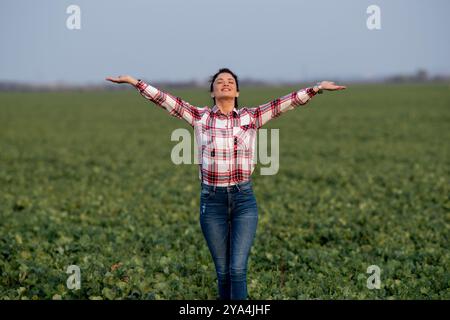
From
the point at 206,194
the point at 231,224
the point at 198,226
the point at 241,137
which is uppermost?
the point at 241,137

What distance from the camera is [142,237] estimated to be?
9.07 meters

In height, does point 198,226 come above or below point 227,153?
below

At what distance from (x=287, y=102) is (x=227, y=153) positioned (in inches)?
27.1

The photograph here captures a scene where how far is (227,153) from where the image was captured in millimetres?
4488

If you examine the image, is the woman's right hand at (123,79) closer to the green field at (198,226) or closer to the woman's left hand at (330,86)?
the woman's left hand at (330,86)

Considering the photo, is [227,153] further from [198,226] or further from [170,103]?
[198,226]

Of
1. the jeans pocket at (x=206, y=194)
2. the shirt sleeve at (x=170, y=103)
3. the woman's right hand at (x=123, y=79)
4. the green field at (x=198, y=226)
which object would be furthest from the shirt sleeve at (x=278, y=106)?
the green field at (x=198, y=226)

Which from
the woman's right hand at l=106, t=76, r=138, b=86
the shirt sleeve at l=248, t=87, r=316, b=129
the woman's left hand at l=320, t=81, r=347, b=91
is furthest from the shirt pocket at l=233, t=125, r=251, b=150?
the woman's right hand at l=106, t=76, r=138, b=86

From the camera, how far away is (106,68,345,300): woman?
4.51 m

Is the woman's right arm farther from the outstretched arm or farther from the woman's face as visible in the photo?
the outstretched arm

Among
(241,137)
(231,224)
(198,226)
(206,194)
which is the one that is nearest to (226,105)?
(241,137)
